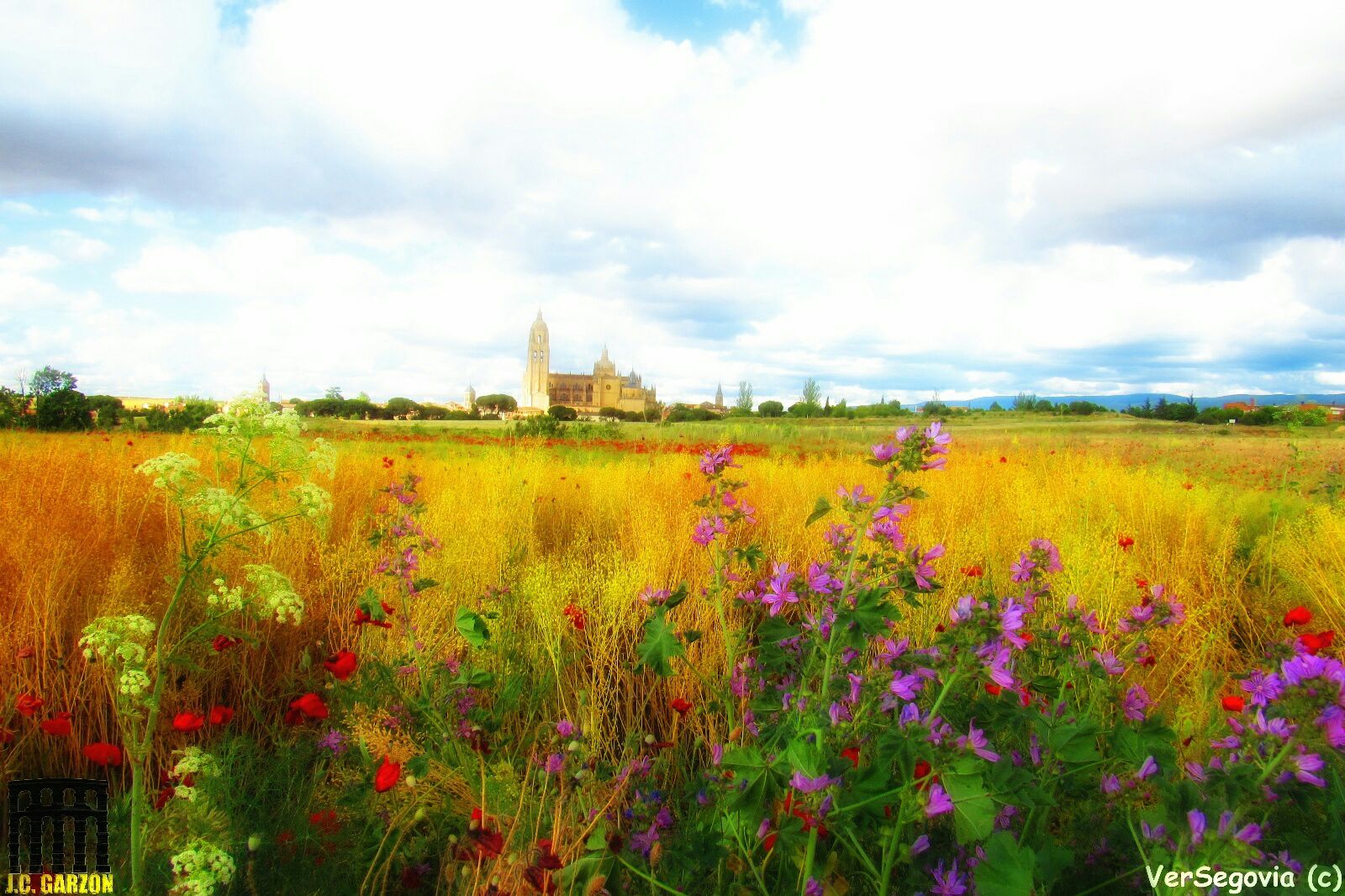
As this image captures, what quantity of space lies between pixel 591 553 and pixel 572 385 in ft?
274

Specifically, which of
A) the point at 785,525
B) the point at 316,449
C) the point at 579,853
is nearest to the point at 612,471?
the point at 785,525

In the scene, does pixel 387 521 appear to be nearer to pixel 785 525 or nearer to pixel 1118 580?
pixel 785 525

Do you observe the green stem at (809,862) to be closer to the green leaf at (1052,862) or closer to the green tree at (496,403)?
the green leaf at (1052,862)

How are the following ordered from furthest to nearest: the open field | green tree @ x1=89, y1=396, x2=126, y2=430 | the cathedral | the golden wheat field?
the cathedral → green tree @ x1=89, y1=396, x2=126, y2=430 → the golden wheat field → the open field

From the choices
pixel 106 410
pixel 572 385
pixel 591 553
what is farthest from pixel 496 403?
pixel 591 553

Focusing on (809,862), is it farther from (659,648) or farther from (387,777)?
(387,777)

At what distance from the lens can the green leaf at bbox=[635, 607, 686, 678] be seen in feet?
4.44

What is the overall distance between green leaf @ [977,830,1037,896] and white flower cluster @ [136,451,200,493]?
5.33 ft

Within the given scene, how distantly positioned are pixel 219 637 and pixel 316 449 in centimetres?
61

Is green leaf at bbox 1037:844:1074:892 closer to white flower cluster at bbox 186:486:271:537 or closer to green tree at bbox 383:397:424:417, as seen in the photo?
white flower cluster at bbox 186:486:271:537

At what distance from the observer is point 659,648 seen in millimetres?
1377

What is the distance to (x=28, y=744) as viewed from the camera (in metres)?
2.14

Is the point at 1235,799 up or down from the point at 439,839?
up

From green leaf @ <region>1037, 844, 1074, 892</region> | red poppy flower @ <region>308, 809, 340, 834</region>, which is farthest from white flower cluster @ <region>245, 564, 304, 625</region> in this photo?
green leaf @ <region>1037, 844, 1074, 892</region>
